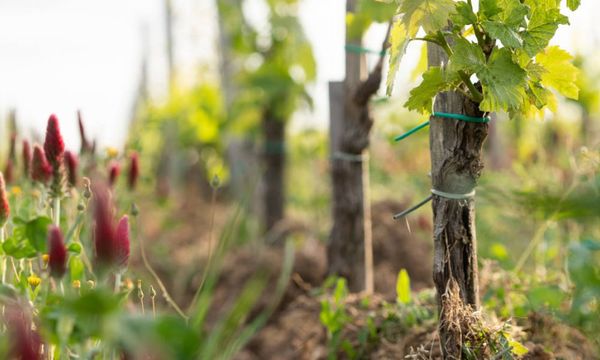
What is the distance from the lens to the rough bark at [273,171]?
17.2 feet

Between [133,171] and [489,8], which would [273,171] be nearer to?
[133,171]

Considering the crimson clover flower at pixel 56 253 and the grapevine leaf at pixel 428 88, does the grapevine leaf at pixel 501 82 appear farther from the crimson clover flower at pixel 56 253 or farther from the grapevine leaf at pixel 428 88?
the crimson clover flower at pixel 56 253

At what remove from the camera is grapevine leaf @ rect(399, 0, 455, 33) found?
149 centimetres

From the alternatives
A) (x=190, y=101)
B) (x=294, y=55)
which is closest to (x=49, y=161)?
(x=294, y=55)

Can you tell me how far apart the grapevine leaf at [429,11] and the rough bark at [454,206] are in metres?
0.15

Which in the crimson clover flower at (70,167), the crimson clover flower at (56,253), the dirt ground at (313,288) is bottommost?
the dirt ground at (313,288)

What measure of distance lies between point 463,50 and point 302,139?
5.03 meters

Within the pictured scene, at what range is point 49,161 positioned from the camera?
1.75 m

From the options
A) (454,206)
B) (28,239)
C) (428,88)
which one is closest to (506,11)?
(428,88)

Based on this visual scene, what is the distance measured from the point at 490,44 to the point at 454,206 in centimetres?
37

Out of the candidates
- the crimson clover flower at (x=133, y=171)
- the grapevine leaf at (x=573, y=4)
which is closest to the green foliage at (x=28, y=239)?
the crimson clover flower at (x=133, y=171)

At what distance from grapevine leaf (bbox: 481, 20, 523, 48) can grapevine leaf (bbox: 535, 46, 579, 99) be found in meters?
0.13

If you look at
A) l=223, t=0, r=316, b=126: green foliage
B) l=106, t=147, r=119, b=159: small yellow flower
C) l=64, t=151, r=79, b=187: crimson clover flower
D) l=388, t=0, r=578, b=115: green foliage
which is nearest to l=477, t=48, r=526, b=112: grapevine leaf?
l=388, t=0, r=578, b=115: green foliage

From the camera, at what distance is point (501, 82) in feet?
4.91
